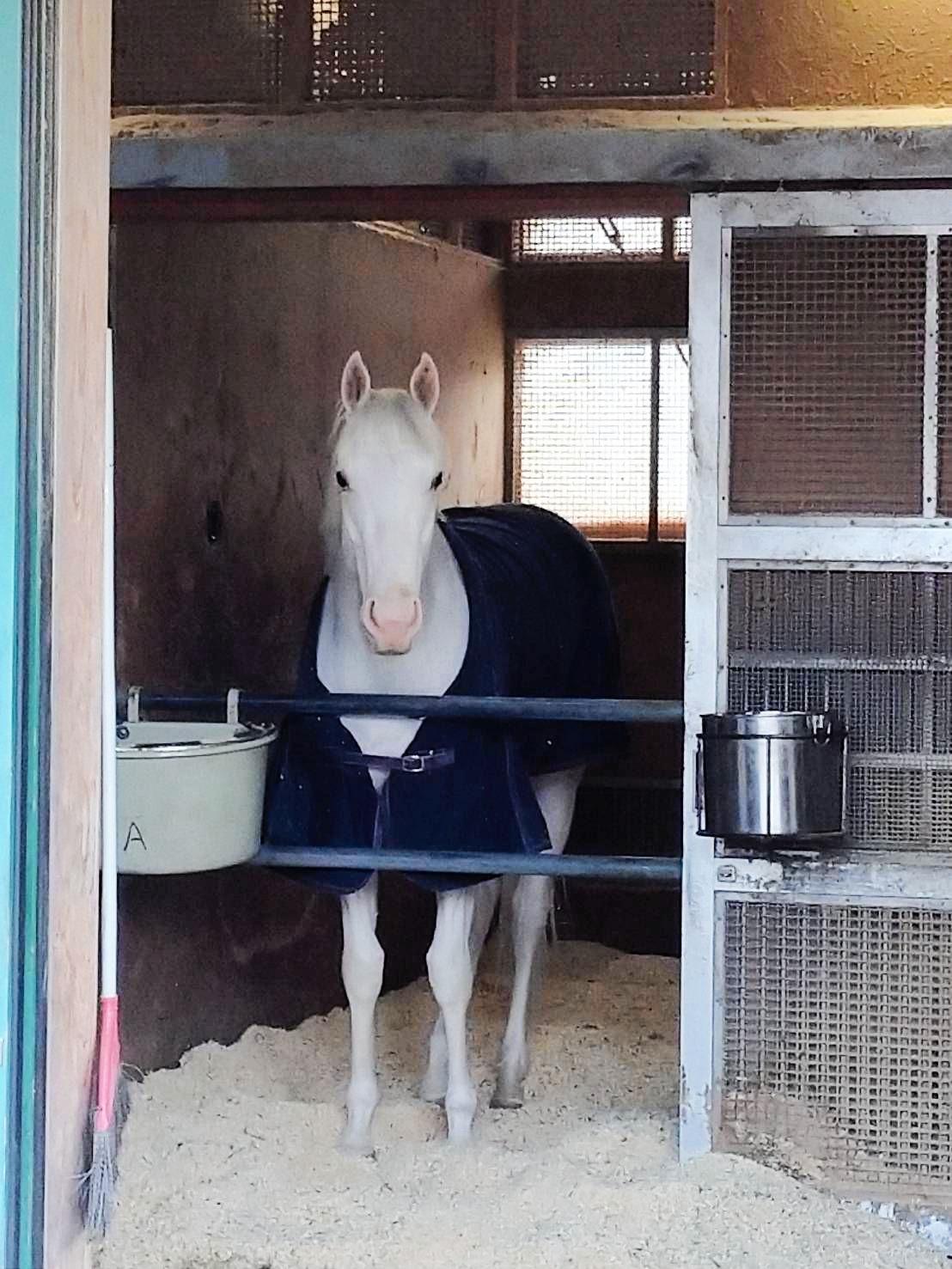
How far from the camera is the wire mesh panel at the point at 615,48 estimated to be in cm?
337

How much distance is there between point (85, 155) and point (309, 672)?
166 centimetres

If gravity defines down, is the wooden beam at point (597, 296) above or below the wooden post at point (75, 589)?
above

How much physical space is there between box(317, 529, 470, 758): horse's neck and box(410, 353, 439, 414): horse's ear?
0.29 m

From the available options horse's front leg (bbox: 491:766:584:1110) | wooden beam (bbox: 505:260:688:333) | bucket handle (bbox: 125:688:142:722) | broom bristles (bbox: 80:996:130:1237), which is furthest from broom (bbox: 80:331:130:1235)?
wooden beam (bbox: 505:260:688:333)

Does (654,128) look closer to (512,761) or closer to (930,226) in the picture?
(930,226)

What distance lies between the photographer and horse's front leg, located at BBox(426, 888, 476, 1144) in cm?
375

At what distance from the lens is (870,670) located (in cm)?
331

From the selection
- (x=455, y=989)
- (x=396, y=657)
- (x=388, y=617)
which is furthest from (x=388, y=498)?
(x=455, y=989)

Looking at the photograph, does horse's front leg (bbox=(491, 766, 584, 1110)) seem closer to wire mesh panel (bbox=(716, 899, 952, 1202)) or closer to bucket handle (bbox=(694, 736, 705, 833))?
wire mesh panel (bbox=(716, 899, 952, 1202))

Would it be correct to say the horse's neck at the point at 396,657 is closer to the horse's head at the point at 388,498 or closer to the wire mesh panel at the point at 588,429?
the horse's head at the point at 388,498

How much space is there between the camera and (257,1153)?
3590 millimetres

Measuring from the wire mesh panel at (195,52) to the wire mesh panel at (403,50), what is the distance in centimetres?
10

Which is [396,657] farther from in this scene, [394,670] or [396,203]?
[396,203]

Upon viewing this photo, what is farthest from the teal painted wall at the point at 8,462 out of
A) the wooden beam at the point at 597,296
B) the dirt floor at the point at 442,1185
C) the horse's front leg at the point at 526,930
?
the wooden beam at the point at 597,296
